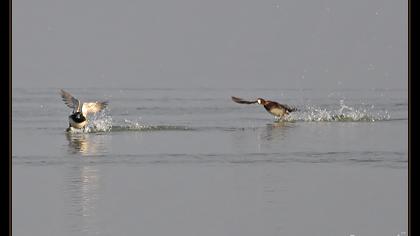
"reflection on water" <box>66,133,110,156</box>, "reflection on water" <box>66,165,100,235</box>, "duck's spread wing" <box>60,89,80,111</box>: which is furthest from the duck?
"reflection on water" <box>66,165,100,235</box>

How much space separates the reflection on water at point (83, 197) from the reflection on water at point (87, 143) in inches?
91.0

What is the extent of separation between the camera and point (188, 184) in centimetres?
1781

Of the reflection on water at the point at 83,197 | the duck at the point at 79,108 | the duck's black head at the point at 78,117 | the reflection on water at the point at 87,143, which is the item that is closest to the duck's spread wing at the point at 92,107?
the duck at the point at 79,108

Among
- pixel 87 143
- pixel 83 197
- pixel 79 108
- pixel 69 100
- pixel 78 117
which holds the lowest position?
pixel 83 197

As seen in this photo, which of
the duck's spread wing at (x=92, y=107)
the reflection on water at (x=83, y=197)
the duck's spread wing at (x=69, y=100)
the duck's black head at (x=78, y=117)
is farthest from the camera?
the duck's black head at (x=78, y=117)

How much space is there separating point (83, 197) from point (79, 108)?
9.29 meters

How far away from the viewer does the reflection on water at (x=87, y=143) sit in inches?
864

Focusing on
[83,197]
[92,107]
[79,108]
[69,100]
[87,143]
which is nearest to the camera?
[83,197]

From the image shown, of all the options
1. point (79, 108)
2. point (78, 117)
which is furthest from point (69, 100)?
point (78, 117)

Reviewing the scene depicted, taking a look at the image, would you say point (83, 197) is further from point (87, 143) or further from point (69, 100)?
point (69, 100)

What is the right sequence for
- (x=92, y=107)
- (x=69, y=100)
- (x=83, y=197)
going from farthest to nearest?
(x=92, y=107) < (x=69, y=100) < (x=83, y=197)

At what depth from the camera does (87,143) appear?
23.5m

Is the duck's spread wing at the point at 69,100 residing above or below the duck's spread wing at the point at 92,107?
above

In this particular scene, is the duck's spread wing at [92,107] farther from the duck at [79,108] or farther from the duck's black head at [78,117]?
the duck's black head at [78,117]
